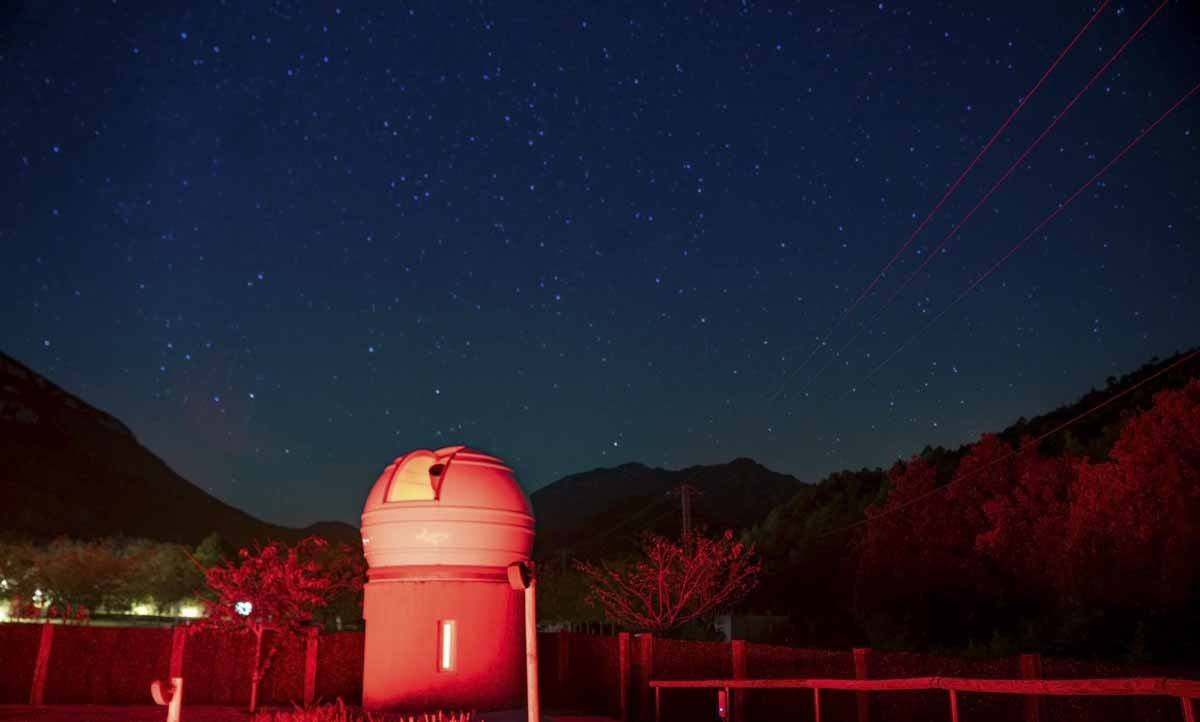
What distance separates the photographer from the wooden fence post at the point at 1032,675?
10680 millimetres

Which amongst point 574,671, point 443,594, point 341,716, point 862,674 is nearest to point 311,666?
point 574,671

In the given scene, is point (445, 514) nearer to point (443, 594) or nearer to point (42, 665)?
point (443, 594)

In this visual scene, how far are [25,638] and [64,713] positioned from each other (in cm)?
287

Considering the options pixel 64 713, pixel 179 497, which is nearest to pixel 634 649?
pixel 64 713

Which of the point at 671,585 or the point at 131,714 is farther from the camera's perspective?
the point at 671,585

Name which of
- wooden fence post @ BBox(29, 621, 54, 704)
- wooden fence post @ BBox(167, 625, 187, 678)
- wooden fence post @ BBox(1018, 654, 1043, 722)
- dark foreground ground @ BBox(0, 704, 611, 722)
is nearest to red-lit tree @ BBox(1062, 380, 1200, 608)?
dark foreground ground @ BBox(0, 704, 611, 722)

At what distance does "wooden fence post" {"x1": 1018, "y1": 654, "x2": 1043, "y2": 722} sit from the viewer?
10680 millimetres

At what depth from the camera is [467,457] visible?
58.3 ft

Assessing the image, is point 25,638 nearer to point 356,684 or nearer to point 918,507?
point 356,684

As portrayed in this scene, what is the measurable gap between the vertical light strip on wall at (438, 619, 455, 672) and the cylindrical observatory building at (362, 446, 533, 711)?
0.7 inches

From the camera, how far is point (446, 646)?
16812mm

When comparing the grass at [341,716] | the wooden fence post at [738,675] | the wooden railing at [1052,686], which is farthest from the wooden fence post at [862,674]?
the grass at [341,716]

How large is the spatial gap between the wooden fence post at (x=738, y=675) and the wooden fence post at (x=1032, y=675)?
4.97m

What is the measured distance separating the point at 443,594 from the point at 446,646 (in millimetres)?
873
